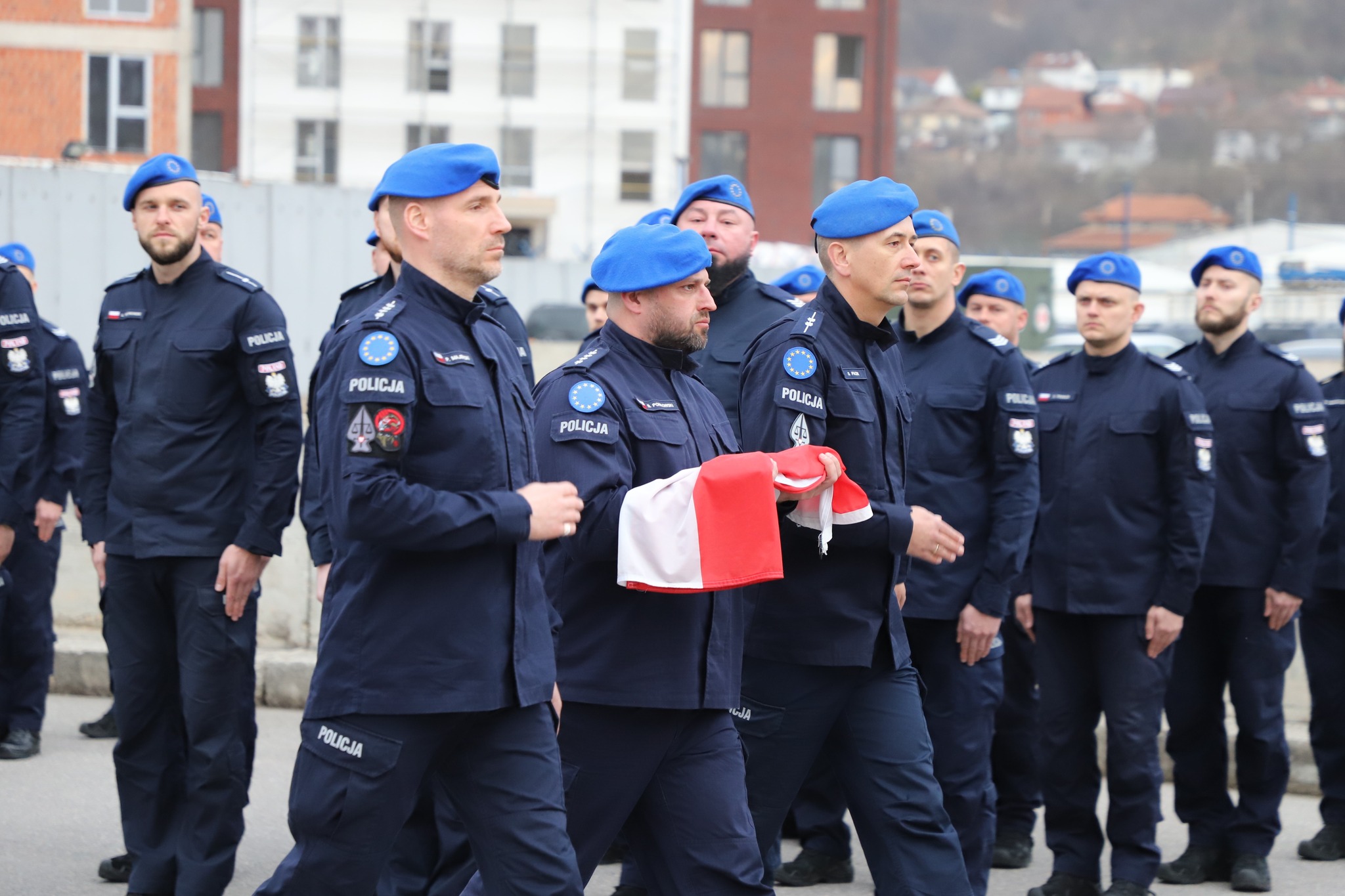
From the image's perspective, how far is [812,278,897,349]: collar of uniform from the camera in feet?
16.8

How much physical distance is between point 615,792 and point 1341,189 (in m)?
192

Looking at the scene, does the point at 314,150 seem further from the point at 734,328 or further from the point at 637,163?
the point at 734,328

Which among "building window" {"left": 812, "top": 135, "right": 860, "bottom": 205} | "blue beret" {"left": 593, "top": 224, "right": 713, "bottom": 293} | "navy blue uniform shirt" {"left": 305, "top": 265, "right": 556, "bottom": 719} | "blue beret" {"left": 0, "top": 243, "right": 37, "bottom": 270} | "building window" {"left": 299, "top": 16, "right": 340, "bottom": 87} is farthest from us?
"building window" {"left": 812, "top": 135, "right": 860, "bottom": 205}

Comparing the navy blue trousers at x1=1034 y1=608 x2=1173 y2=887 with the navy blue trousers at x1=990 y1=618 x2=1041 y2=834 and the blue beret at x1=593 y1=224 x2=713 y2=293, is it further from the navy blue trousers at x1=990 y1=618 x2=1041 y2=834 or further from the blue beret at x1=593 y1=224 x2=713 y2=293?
the blue beret at x1=593 y1=224 x2=713 y2=293

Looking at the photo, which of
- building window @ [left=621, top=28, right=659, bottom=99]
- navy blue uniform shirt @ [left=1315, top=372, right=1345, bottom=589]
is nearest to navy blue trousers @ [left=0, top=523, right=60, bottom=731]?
navy blue uniform shirt @ [left=1315, top=372, right=1345, bottom=589]

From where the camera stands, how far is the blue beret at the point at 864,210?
5078mm

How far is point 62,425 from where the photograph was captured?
8.21 m

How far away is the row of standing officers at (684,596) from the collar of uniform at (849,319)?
22mm

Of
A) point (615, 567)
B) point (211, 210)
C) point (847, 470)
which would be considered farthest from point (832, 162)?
point (615, 567)

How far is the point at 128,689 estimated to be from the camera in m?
5.68

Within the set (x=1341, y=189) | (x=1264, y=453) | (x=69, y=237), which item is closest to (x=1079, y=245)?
(x=1341, y=189)

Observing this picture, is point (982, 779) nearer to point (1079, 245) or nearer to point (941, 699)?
point (941, 699)

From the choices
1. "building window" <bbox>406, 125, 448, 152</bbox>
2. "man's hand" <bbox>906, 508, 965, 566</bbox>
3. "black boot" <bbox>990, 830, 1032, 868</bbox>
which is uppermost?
"building window" <bbox>406, 125, 448, 152</bbox>

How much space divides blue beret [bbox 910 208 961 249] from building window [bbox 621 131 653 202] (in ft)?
164
